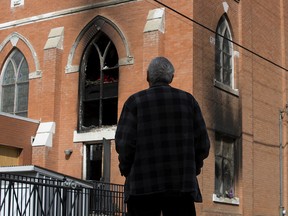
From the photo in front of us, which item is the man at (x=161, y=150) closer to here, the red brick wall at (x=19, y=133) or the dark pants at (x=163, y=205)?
the dark pants at (x=163, y=205)

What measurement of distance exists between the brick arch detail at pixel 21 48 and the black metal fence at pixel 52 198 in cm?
627

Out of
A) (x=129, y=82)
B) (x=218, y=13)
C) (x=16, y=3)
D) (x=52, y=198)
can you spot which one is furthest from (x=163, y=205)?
(x=16, y=3)

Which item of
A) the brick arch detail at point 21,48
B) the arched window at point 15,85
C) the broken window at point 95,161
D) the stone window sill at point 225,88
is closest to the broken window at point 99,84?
the broken window at point 95,161

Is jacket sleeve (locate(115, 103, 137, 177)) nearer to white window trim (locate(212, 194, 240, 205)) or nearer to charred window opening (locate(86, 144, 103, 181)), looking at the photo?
white window trim (locate(212, 194, 240, 205))

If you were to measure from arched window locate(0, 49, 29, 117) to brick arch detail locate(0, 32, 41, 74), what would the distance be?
0.63ft

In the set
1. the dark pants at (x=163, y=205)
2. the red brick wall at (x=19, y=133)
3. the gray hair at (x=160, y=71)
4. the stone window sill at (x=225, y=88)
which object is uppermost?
the stone window sill at (x=225, y=88)

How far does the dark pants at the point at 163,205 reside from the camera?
13.3 ft

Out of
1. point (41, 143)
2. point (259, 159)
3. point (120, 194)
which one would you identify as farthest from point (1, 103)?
point (259, 159)

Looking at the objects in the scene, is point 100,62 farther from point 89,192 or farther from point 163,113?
point 163,113

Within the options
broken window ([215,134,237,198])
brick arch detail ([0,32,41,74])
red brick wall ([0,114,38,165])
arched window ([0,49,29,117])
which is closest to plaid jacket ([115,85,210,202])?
broken window ([215,134,237,198])

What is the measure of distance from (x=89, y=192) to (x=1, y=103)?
8813mm

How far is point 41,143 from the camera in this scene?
18.2 m

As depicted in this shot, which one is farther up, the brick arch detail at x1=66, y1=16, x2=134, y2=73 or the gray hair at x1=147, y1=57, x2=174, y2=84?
the brick arch detail at x1=66, y1=16, x2=134, y2=73

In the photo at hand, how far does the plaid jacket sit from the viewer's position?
4.11 m
